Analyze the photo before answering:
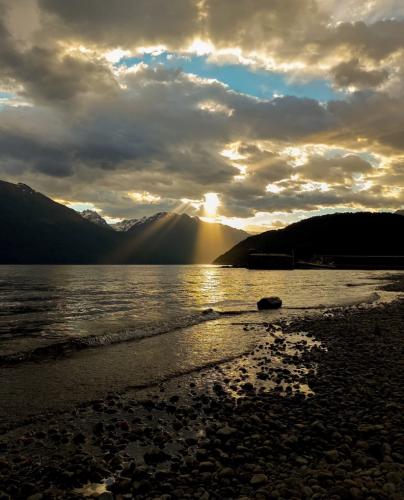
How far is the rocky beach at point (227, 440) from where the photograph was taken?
26.8 ft

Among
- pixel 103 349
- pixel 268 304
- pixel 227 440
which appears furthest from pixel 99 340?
pixel 268 304

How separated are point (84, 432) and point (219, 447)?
4.29 meters

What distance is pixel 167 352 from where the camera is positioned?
23109 mm

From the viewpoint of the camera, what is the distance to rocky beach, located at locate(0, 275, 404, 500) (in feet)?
26.8

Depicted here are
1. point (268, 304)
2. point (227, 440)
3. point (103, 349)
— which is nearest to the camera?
point (227, 440)

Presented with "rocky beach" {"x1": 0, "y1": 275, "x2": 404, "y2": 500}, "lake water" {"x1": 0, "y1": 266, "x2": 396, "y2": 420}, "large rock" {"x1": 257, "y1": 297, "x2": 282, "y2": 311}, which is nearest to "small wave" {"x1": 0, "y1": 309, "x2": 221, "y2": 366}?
"lake water" {"x1": 0, "y1": 266, "x2": 396, "y2": 420}

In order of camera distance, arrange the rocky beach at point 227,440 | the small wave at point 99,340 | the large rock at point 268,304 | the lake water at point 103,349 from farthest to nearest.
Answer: the large rock at point 268,304
the small wave at point 99,340
the lake water at point 103,349
the rocky beach at point 227,440

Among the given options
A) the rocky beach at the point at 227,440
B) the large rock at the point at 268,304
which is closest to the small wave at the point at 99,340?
the rocky beach at the point at 227,440

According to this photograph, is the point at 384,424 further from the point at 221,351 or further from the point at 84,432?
the point at 221,351

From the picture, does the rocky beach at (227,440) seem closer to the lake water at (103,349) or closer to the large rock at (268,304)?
the lake water at (103,349)

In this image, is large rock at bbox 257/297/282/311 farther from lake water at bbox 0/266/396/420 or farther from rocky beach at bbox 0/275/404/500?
rocky beach at bbox 0/275/404/500

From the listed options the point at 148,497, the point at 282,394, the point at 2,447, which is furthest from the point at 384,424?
the point at 2,447

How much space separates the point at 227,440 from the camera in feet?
34.2

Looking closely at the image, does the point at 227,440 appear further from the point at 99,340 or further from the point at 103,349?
the point at 99,340
